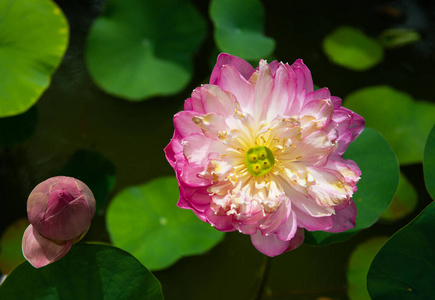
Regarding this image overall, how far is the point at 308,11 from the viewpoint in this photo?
2.16m

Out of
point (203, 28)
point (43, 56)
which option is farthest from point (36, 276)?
point (203, 28)

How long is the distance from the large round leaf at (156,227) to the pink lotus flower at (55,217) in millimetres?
585

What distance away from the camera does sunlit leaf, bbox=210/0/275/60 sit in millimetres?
1615

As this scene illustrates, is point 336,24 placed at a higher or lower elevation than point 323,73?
higher

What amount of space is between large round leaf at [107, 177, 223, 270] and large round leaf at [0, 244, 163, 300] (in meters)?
0.49

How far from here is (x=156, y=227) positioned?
1596 millimetres

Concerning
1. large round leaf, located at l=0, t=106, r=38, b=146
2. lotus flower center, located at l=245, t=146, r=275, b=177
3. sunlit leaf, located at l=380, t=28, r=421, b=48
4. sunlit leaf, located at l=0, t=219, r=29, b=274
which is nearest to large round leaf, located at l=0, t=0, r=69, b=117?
large round leaf, located at l=0, t=106, r=38, b=146

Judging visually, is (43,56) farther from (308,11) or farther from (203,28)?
(308,11)

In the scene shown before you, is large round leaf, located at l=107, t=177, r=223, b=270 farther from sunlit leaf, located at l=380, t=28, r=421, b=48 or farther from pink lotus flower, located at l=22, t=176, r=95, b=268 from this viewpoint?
sunlit leaf, located at l=380, t=28, r=421, b=48

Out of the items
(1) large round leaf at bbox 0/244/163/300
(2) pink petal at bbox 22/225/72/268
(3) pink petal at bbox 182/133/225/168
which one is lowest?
(1) large round leaf at bbox 0/244/163/300

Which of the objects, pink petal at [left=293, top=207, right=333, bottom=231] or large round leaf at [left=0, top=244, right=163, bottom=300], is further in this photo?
large round leaf at [left=0, top=244, right=163, bottom=300]

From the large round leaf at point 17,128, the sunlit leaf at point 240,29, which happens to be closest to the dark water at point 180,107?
the large round leaf at point 17,128

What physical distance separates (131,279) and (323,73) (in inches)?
56.0

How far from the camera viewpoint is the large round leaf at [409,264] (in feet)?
3.24
